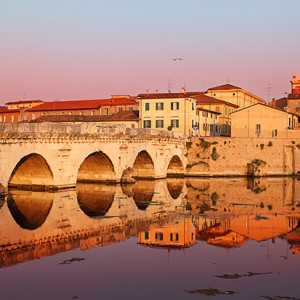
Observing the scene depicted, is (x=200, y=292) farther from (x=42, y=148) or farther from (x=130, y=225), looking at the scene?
(x=42, y=148)

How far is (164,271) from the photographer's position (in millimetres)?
20812

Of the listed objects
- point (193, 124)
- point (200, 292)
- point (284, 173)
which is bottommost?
point (200, 292)

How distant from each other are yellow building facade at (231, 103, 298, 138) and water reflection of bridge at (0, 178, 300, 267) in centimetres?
2122

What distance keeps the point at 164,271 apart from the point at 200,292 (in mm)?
2977

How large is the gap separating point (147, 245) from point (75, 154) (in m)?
17.8

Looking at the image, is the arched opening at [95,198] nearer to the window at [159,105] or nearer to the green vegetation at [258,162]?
the green vegetation at [258,162]

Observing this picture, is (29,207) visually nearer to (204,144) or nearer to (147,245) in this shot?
(147,245)

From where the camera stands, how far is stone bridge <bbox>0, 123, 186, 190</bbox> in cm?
3662

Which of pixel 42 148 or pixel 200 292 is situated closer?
pixel 200 292

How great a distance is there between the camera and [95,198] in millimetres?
40000

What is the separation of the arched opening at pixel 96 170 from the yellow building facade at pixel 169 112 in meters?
20.0

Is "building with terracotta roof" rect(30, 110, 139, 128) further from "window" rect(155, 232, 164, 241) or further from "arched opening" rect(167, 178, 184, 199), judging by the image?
"window" rect(155, 232, 164, 241)

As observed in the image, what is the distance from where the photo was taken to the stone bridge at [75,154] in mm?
36625

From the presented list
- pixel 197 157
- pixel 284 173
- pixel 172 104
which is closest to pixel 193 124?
pixel 172 104
